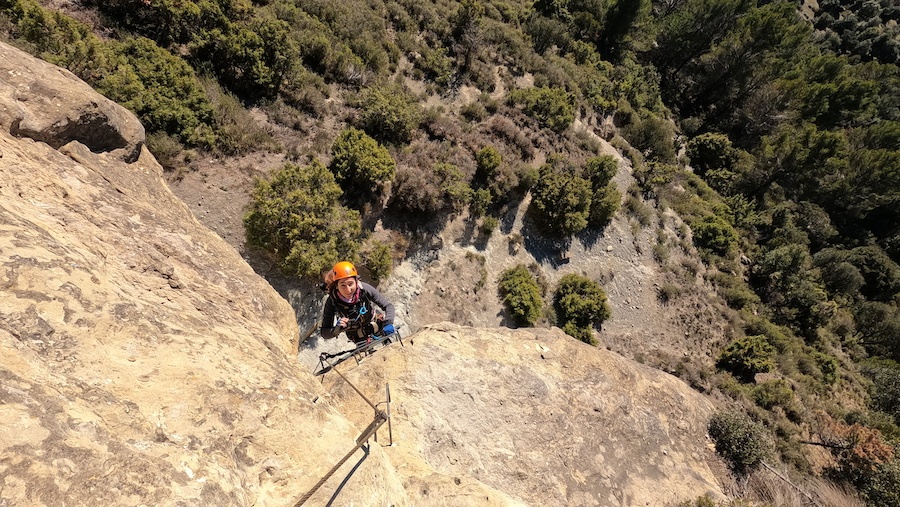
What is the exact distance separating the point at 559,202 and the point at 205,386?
762 inches

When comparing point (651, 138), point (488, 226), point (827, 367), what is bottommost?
point (488, 226)

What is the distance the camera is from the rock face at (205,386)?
375 centimetres

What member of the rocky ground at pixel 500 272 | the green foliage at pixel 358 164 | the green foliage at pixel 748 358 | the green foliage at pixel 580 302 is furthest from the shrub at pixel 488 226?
the green foliage at pixel 748 358

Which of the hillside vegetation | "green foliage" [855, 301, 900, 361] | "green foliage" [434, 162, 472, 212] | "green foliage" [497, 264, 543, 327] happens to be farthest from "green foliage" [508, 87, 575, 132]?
"green foliage" [855, 301, 900, 361]

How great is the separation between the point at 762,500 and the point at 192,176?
837 inches

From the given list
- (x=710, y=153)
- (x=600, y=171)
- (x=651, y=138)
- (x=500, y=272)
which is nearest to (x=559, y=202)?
(x=600, y=171)

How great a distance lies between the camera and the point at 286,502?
4.62 metres

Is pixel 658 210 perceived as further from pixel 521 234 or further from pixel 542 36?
pixel 542 36

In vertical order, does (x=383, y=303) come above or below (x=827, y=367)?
above

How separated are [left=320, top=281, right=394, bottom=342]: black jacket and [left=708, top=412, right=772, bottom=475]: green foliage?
10735mm

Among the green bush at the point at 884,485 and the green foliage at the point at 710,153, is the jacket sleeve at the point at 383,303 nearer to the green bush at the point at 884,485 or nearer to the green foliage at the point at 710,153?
the green bush at the point at 884,485

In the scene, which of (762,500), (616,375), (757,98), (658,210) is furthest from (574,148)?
(757,98)

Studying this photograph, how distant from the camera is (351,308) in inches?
356

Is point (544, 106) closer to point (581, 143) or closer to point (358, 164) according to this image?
point (581, 143)
